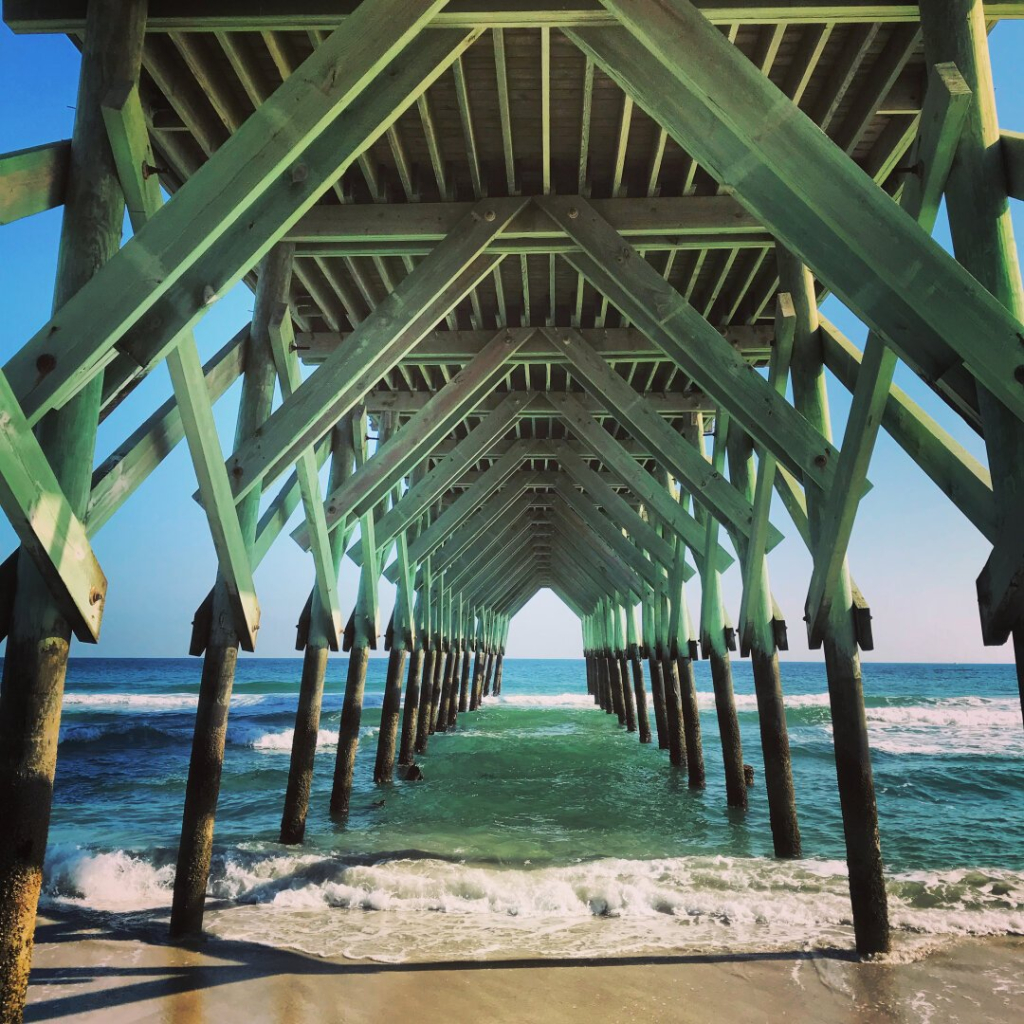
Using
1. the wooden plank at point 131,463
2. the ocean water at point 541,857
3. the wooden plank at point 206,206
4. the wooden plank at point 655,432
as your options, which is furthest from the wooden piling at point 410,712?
the wooden plank at point 206,206

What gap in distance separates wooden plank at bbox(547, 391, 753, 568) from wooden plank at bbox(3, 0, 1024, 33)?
17.5 feet

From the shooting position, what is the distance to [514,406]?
1034cm

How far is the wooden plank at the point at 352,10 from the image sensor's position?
13.3ft

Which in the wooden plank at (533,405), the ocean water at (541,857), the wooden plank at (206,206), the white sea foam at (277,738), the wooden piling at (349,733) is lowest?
the white sea foam at (277,738)

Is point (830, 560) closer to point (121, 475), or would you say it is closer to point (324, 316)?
point (121, 475)

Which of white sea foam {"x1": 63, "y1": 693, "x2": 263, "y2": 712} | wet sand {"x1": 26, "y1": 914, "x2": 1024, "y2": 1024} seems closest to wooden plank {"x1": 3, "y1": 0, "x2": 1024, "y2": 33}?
wet sand {"x1": 26, "y1": 914, "x2": 1024, "y2": 1024}

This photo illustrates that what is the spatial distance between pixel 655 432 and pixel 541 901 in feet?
14.0

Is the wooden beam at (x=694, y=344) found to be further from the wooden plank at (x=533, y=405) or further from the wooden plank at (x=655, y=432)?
the wooden plank at (x=533, y=405)

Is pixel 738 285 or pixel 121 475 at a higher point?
pixel 738 285

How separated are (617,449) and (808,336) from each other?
4.41m

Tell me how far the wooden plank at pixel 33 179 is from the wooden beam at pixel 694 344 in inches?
139

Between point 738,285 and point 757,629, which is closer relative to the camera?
point 757,629

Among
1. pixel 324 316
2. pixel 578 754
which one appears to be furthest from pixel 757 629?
pixel 578 754

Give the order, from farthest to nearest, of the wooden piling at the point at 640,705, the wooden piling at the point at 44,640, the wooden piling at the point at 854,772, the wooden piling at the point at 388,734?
1. the wooden piling at the point at 640,705
2. the wooden piling at the point at 388,734
3. the wooden piling at the point at 854,772
4. the wooden piling at the point at 44,640
